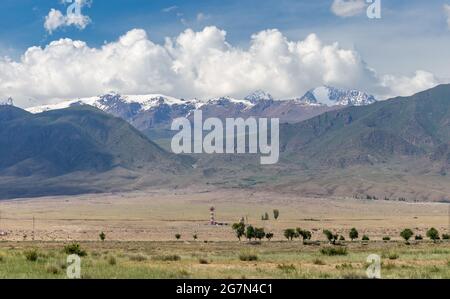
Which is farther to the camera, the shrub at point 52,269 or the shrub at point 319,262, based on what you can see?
the shrub at point 319,262

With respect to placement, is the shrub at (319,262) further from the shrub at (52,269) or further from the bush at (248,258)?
the shrub at (52,269)

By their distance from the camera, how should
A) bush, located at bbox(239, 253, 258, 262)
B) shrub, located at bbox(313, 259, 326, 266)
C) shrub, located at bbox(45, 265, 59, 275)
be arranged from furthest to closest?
bush, located at bbox(239, 253, 258, 262) → shrub, located at bbox(313, 259, 326, 266) → shrub, located at bbox(45, 265, 59, 275)

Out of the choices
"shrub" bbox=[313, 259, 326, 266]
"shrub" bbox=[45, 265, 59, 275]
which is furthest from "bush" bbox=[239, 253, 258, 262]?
"shrub" bbox=[45, 265, 59, 275]

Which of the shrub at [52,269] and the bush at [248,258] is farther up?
the shrub at [52,269]

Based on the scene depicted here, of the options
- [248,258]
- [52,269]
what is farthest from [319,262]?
[52,269]

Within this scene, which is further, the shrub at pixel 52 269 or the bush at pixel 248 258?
the bush at pixel 248 258

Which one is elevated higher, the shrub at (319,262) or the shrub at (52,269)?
the shrub at (52,269)

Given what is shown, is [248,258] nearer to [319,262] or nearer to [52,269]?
[319,262]

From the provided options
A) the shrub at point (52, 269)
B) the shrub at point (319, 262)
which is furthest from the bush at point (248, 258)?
the shrub at point (52, 269)

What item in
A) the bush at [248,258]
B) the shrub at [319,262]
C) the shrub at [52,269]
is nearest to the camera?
the shrub at [52,269]

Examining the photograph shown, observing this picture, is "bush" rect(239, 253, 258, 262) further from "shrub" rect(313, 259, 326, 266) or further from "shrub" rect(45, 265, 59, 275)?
"shrub" rect(45, 265, 59, 275)

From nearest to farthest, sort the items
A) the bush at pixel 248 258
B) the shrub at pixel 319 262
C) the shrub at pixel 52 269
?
the shrub at pixel 52 269 < the shrub at pixel 319 262 < the bush at pixel 248 258
